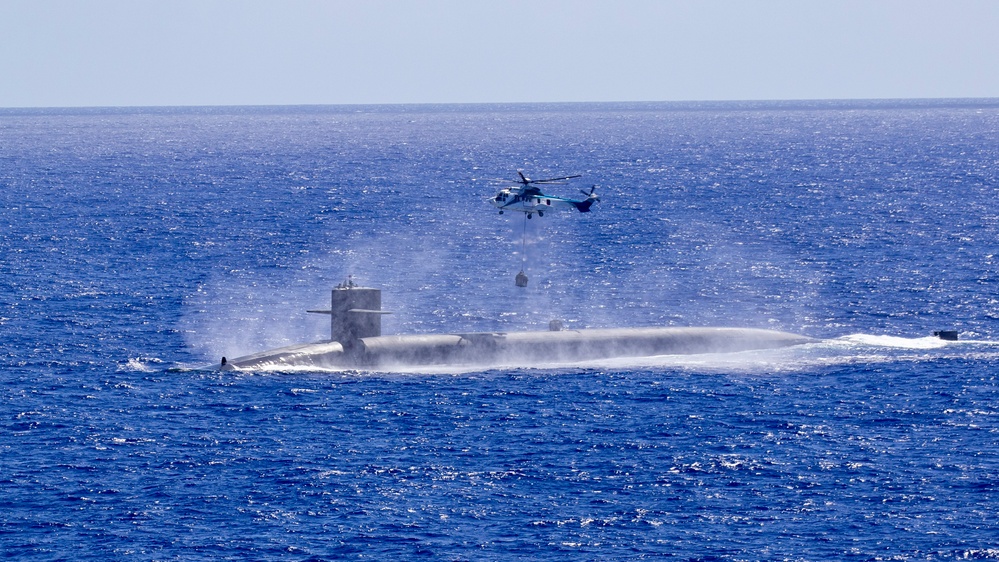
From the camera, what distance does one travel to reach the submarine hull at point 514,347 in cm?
9519

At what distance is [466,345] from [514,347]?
3.70 m

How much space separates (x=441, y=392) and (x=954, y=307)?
5609cm

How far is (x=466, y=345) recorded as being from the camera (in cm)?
9894

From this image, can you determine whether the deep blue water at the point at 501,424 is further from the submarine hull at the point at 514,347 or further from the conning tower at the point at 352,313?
the conning tower at the point at 352,313

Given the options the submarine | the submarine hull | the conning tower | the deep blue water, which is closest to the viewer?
the deep blue water

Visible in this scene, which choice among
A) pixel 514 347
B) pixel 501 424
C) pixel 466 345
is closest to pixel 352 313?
pixel 466 345

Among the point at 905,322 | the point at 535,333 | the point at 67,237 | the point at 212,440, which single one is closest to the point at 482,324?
the point at 535,333

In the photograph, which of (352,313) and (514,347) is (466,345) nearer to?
(514,347)

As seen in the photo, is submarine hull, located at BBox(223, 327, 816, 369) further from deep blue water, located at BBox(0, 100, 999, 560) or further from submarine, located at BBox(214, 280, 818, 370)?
deep blue water, located at BBox(0, 100, 999, 560)

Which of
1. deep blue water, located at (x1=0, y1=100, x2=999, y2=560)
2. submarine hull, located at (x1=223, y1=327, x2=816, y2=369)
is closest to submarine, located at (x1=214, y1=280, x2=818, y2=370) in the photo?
submarine hull, located at (x1=223, y1=327, x2=816, y2=369)

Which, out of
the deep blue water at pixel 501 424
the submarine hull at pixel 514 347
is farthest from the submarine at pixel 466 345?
the deep blue water at pixel 501 424

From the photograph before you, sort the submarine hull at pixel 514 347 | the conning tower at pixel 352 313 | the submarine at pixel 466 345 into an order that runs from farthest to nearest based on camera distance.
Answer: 1. the conning tower at pixel 352 313
2. the submarine at pixel 466 345
3. the submarine hull at pixel 514 347

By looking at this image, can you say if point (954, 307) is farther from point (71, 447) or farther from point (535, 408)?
point (71, 447)

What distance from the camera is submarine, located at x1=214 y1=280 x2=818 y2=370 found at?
95.3 meters
